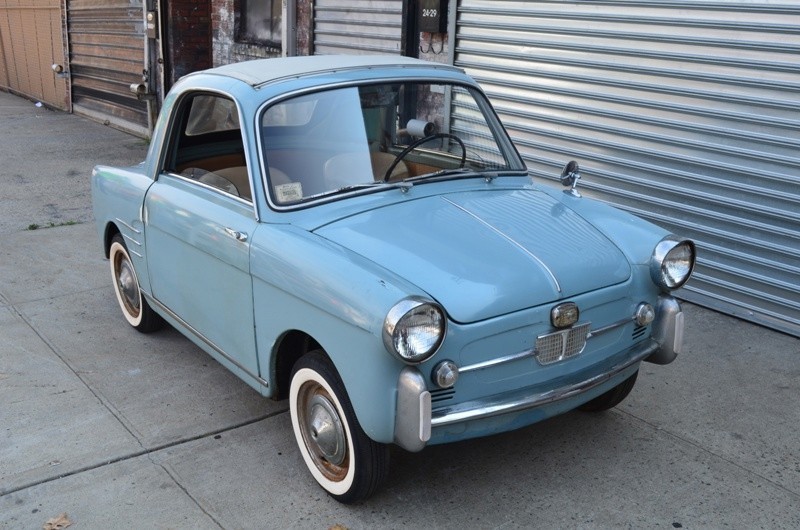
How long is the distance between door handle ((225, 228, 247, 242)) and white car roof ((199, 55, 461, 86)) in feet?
2.40

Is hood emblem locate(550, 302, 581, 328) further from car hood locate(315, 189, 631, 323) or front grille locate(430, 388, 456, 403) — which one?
front grille locate(430, 388, 456, 403)

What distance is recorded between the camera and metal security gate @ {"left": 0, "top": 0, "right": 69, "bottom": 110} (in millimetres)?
15906

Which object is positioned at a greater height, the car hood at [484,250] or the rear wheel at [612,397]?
the car hood at [484,250]

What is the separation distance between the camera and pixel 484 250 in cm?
362

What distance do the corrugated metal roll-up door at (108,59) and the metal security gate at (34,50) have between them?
587mm

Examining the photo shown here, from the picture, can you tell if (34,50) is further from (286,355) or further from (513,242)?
(513,242)

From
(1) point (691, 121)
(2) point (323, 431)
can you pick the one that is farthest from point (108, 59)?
(2) point (323, 431)

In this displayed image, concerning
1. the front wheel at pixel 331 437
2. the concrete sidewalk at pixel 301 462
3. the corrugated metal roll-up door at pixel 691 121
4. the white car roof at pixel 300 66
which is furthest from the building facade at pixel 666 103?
the front wheel at pixel 331 437

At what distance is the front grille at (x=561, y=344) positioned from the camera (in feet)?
11.3

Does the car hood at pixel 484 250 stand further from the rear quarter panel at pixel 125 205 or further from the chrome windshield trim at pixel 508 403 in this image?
the rear quarter panel at pixel 125 205

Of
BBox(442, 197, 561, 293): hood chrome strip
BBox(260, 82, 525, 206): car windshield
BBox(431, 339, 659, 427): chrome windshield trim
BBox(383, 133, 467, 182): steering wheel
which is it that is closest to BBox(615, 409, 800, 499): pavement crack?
BBox(431, 339, 659, 427): chrome windshield trim

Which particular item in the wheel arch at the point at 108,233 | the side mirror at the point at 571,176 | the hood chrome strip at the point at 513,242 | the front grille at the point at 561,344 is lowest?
the wheel arch at the point at 108,233

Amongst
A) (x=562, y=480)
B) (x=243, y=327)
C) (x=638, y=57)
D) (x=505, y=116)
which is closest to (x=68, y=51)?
(x=505, y=116)

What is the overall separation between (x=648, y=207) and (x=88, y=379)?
13.3 feet
